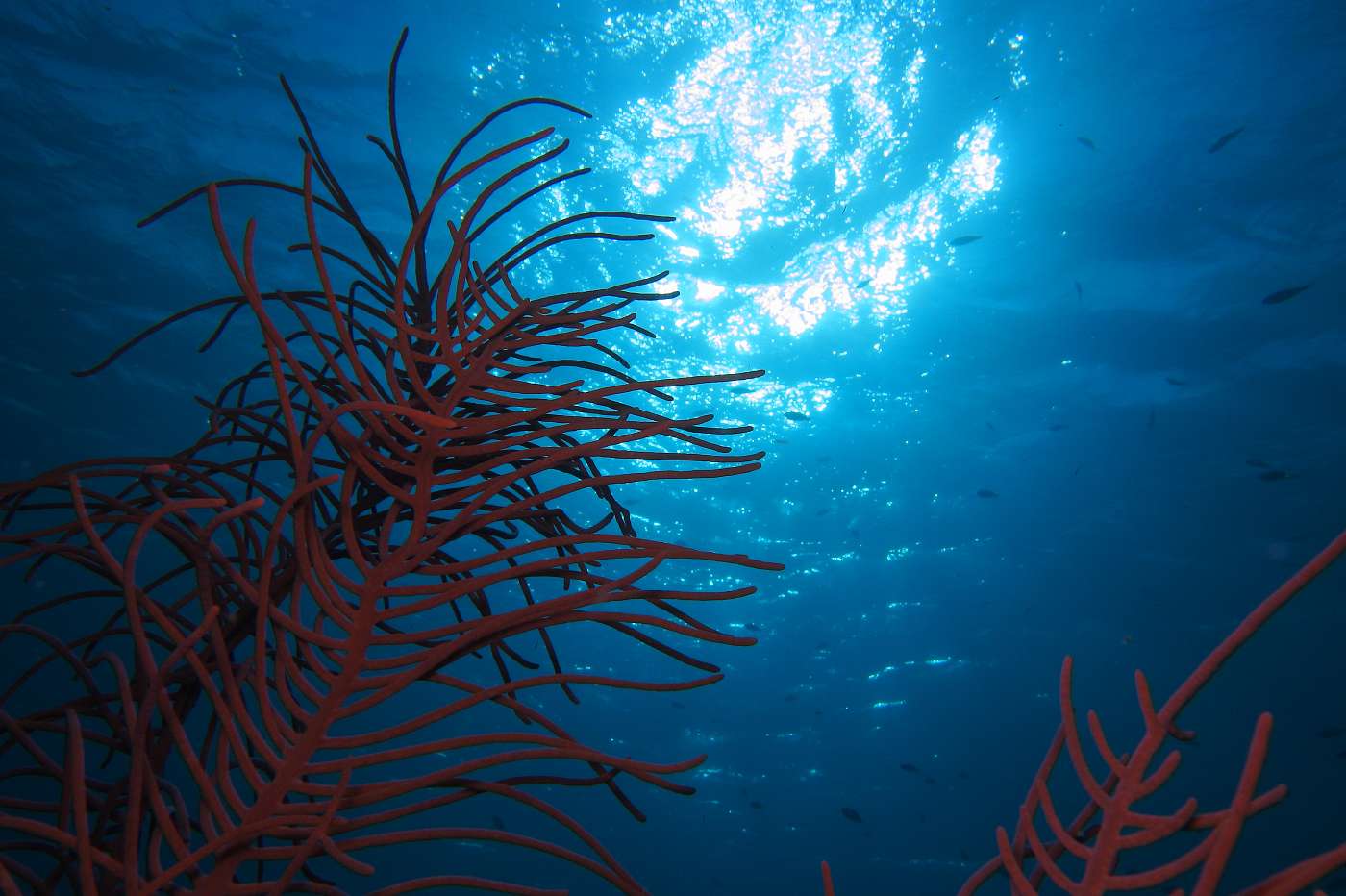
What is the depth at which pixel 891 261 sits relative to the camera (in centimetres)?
1278

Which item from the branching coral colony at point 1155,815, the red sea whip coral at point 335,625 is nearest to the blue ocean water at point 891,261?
the red sea whip coral at point 335,625

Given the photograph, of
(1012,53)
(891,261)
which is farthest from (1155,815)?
(891,261)

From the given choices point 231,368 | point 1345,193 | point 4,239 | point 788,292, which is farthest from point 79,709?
point 4,239

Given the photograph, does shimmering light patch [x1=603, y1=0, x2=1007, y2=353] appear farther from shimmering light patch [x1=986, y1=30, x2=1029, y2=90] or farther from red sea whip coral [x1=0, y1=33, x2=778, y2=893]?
red sea whip coral [x1=0, y1=33, x2=778, y2=893]

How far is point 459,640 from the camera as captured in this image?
1341 millimetres

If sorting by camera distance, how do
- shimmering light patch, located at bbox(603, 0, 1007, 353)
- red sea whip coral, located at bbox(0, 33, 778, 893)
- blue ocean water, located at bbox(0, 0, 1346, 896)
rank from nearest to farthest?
1. red sea whip coral, located at bbox(0, 33, 778, 893)
2. shimmering light patch, located at bbox(603, 0, 1007, 353)
3. blue ocean water, located at bbox(0, 0, 1346, 896)

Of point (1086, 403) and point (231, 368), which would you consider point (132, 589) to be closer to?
point (1086, 403)

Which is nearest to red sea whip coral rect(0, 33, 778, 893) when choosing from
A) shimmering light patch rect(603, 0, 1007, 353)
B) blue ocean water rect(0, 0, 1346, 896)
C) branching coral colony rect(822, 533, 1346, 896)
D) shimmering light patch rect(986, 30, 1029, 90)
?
branching coral colony rect(822, 533, 1346, 896)

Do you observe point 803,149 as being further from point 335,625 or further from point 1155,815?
point 1155,815

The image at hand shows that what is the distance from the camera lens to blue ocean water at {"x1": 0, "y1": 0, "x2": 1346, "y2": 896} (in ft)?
33.9

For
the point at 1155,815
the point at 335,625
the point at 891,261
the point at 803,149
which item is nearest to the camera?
the point at 1155,815

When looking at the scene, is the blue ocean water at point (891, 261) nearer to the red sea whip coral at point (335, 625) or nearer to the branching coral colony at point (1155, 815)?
the red sea whip coral at point (335, 625)

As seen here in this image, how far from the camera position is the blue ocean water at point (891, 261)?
10.3 metres

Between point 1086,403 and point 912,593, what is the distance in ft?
29.7
